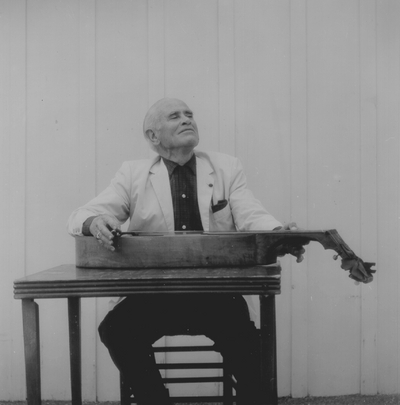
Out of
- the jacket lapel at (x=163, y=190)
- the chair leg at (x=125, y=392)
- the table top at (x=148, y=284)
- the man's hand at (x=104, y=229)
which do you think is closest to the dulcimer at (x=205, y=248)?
the man's hand at (x=104, y=229)

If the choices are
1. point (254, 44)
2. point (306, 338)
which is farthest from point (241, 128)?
point (306, 338)

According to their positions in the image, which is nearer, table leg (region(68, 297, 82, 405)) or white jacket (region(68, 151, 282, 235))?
table leg (region(68, 297, 82, 405))

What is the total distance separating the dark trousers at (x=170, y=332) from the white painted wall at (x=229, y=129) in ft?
3.47

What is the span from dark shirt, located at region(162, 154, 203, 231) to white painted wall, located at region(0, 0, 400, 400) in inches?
21.3

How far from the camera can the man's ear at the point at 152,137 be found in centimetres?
282

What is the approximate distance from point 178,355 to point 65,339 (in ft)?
1.95

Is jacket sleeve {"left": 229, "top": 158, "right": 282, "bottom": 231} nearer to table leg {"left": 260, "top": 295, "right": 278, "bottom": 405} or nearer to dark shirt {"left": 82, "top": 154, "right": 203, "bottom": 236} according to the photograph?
dark shirt {"left": 82, "top": 154, "right": 203, "bottom": 236}

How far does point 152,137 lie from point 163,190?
288 millimetres

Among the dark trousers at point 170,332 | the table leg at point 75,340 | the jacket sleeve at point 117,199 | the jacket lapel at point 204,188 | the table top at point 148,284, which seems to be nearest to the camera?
the table top at point 148,284

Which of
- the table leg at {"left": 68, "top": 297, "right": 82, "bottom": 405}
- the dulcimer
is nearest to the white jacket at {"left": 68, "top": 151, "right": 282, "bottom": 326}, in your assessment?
the table leg at {"left": 68, "top": 297, "right": 82, "bottom": 405}

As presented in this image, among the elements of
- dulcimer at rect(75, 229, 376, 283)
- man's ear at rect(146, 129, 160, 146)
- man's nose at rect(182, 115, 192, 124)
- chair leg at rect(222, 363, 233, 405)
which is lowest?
chair leg at rect(222, 363, 233, 405)

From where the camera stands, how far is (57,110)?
3248mm

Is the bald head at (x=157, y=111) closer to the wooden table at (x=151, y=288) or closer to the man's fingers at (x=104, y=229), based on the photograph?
the man's fingers at (x=104, y=229)

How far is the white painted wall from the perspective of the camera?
325 cm
